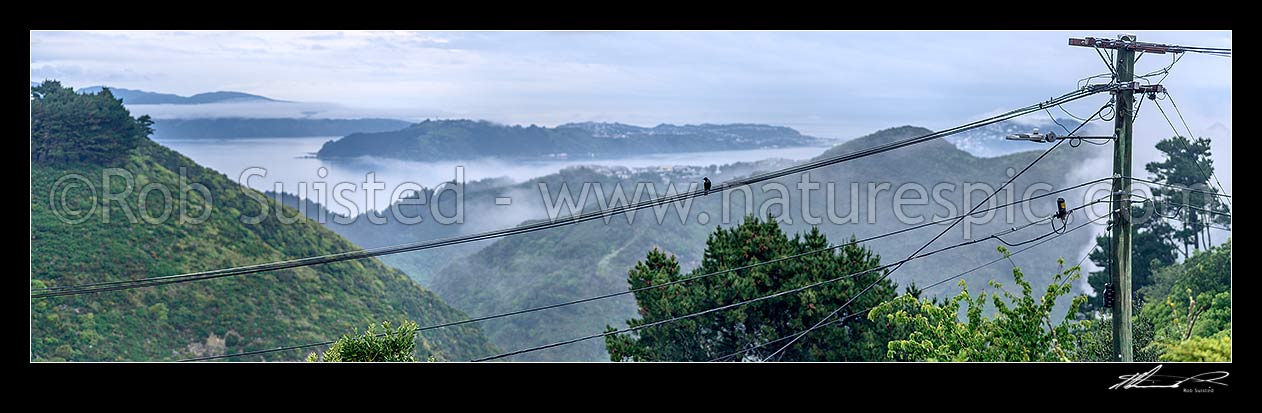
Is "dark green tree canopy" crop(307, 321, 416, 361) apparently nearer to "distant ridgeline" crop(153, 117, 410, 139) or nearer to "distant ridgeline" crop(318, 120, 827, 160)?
"distant ridgeline" crop(153, 117, 410, 139)

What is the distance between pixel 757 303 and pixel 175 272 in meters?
33.6

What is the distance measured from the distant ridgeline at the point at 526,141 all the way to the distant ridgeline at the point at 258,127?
3.13 ft

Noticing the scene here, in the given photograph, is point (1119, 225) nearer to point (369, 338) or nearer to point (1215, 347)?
point (1215, 347)

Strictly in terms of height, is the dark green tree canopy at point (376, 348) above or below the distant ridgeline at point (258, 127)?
below

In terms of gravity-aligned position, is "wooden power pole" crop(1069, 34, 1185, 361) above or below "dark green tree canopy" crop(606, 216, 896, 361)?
above

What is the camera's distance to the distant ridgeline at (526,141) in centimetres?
9712

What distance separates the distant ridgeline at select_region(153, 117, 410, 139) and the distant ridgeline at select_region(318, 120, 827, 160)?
954mm

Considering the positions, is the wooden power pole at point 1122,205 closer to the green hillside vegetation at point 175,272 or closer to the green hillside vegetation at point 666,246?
the green hillside vegetation at point 175,272

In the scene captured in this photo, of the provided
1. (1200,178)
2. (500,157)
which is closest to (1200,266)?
(1200,178)

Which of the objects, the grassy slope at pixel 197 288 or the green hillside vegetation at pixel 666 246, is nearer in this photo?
the grassy slope at pixel 197 288

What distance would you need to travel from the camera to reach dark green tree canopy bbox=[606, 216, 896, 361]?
2548 cm

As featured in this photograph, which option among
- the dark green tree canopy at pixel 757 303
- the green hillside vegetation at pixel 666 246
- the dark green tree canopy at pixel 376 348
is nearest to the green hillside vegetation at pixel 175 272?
the green hillside vegetation at pixel 666 246
